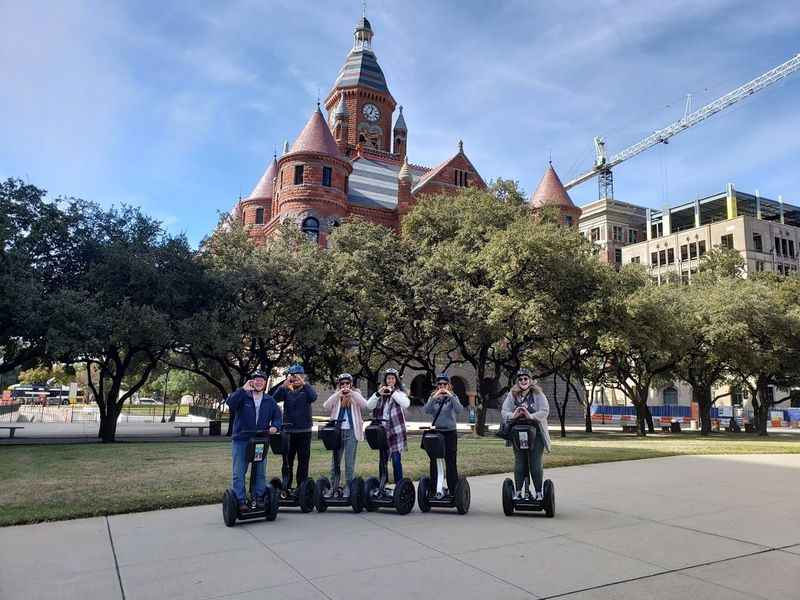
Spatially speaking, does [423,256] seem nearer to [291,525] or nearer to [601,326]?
[601,326]

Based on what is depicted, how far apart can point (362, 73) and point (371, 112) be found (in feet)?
13.8

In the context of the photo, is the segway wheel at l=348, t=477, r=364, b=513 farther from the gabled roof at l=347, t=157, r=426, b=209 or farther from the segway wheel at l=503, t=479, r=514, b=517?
the gabled roof at l=347, t=157, r=426, b=209

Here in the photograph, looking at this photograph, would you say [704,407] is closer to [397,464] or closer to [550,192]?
[550,192]

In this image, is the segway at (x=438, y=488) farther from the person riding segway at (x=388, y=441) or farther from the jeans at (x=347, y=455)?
the jeans at (x=347, y=455)

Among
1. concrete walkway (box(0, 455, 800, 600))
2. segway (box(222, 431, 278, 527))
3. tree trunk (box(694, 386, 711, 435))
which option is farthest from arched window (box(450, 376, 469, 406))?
segway (box(222, 431, 278, 527))

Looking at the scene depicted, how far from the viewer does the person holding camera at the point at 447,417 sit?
7910mm

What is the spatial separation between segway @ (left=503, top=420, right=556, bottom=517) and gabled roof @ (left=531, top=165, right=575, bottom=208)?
47.5 meters

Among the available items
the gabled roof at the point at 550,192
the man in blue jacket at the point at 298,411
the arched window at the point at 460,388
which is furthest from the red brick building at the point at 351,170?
the man in blue jacket at the point at 298,411

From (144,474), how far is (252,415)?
545 cm

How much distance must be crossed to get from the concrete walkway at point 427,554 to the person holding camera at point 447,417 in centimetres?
63

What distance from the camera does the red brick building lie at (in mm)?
43312

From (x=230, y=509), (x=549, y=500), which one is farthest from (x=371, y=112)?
(x=230, y=509)

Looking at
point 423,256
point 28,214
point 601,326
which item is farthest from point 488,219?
point 28,214

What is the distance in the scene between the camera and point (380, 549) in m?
5.98
